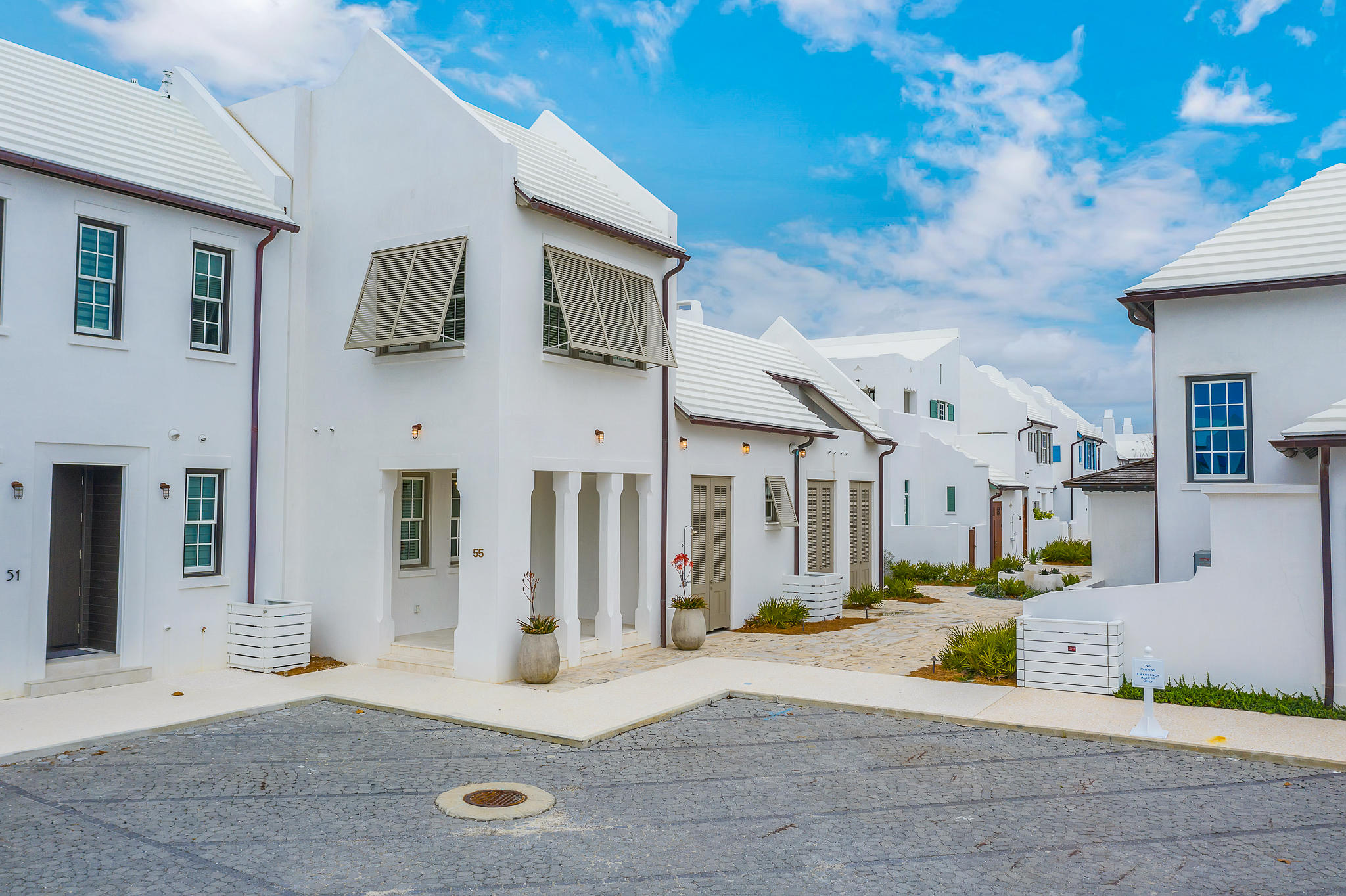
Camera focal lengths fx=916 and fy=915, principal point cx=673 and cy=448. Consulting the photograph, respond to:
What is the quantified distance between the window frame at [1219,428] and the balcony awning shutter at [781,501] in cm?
→ 718

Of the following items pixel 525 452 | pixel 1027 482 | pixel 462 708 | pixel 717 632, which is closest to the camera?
pixel 462 708

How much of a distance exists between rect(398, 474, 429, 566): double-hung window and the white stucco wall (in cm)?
183

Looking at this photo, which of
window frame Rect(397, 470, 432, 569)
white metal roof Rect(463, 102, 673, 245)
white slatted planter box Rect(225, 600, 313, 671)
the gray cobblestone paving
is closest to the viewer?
the gray cobblestone paving

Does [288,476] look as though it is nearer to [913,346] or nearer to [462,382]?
[462,382]

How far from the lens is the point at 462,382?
12.4m

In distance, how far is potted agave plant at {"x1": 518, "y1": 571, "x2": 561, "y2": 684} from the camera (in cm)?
1192

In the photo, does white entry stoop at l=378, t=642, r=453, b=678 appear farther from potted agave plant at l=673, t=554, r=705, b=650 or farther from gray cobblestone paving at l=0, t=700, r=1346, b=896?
potted agave plant at l=673, t=554, r=705, b=650

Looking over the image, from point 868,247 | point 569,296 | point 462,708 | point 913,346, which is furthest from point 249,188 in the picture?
point 913,346

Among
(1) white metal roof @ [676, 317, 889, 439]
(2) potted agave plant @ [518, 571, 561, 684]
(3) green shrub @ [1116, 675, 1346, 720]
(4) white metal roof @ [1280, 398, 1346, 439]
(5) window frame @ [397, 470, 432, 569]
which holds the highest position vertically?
(1) white metal roof @ [676, 317, 889, 439]

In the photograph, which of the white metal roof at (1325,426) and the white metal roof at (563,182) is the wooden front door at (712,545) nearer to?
the white metal roof at (563,182)

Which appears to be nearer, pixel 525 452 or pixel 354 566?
pixel 525 452

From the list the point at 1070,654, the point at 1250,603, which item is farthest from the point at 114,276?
the point at 1250,603

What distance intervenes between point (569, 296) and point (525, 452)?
230 cm

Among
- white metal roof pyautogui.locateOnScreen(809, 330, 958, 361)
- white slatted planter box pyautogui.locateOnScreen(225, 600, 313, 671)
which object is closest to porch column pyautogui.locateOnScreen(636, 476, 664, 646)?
white slatted planter box pyautogui.locateOnScreen(225, 600, 313, 671)
